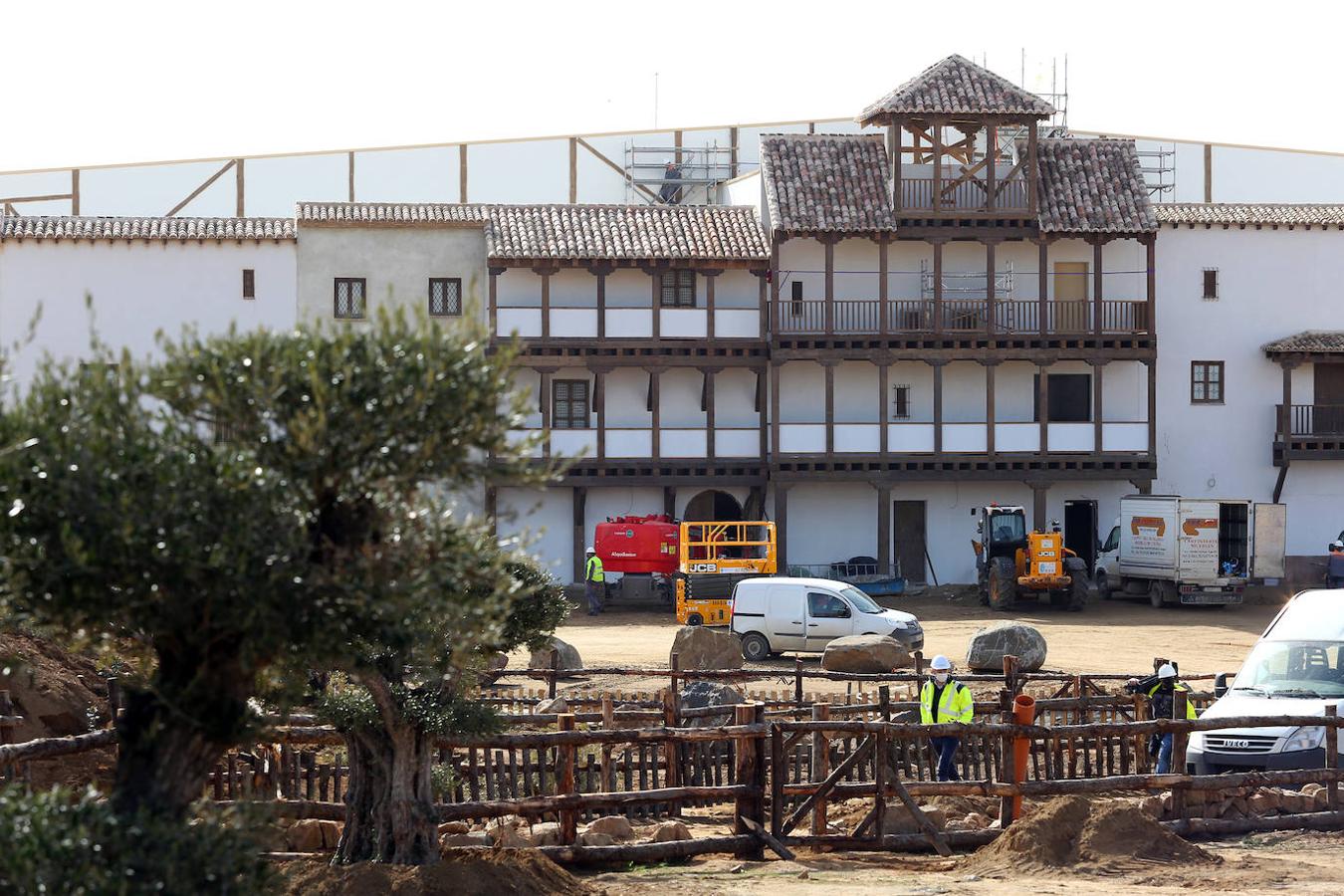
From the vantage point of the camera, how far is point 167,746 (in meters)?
8.51

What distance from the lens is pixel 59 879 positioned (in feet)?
24.9

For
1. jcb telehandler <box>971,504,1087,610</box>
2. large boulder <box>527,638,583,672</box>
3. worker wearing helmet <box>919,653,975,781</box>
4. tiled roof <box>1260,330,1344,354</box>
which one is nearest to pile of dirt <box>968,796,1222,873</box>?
worker wearing helmet <box>919,653,975,781</box>

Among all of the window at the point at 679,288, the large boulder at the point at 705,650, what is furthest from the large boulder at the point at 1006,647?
the window at the point at 679,288

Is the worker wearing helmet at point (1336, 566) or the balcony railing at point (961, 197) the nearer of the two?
the worker wearing helmet at point (1336, 566)

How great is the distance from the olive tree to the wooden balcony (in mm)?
38728

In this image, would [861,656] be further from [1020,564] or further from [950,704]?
[1020,564]

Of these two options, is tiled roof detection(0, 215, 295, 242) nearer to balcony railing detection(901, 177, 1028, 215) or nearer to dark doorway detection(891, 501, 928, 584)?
balcony railing detection(901, 177, 1028, 215)

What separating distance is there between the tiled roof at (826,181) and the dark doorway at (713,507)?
6754 mm

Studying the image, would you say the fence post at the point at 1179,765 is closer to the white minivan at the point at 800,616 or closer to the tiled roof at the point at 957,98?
the white minivan at the point at 800,616

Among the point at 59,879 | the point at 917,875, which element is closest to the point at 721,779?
the point at 917,875

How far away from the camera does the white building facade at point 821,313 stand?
139 feet

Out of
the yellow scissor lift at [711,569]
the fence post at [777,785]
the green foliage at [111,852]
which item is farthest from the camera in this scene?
the yellow scissor lift at [711,569]

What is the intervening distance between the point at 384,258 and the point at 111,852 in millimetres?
36206

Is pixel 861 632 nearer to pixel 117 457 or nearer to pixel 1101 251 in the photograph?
pixel 1101 251
